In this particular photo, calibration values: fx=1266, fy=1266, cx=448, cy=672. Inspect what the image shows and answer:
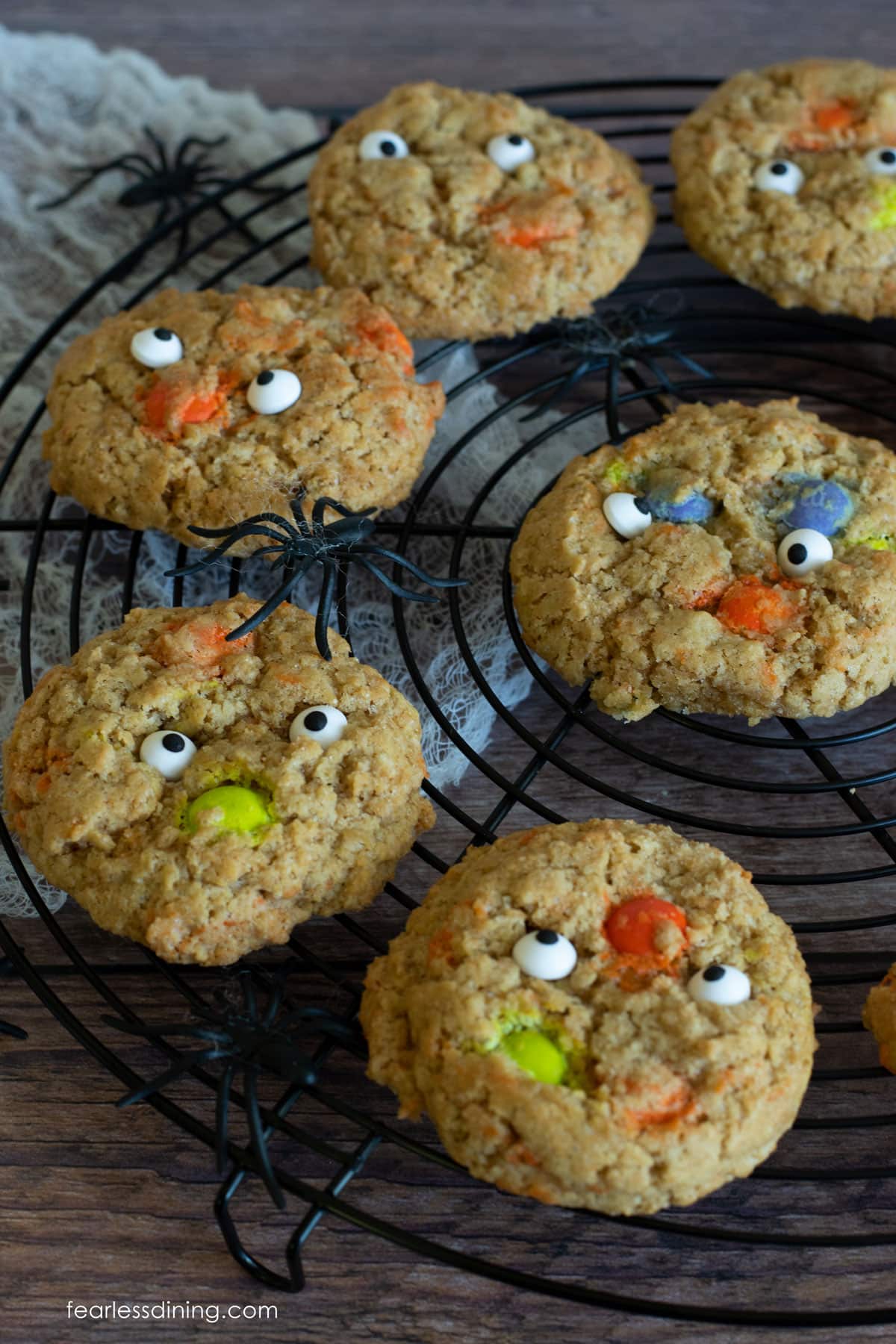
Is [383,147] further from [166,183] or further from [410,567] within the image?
[410,567]

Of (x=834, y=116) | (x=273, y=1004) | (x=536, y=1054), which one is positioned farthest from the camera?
(x=834, y=116)

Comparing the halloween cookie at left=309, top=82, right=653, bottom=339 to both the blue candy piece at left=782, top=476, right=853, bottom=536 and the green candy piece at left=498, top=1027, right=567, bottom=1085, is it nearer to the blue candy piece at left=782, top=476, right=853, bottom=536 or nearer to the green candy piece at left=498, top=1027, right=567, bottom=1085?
the blue candy piece at left=782, top=476, right=853, bottom=536

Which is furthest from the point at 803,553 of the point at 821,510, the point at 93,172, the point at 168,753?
the point at 93,172

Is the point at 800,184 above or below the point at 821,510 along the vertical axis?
above

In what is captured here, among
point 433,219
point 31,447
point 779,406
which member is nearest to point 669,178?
point 433,219

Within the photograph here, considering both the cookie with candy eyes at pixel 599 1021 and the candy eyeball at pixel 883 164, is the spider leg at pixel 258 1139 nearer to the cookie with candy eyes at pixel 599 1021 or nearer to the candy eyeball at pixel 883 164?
the cookie with candy eyes at pixel 599 1021

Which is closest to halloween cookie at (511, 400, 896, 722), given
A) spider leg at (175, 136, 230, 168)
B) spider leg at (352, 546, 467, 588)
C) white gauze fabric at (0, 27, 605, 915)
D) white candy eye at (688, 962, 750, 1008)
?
spider leg at (352, 546, 467, 588)

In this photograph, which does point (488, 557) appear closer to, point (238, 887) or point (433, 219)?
point (433, 219)
